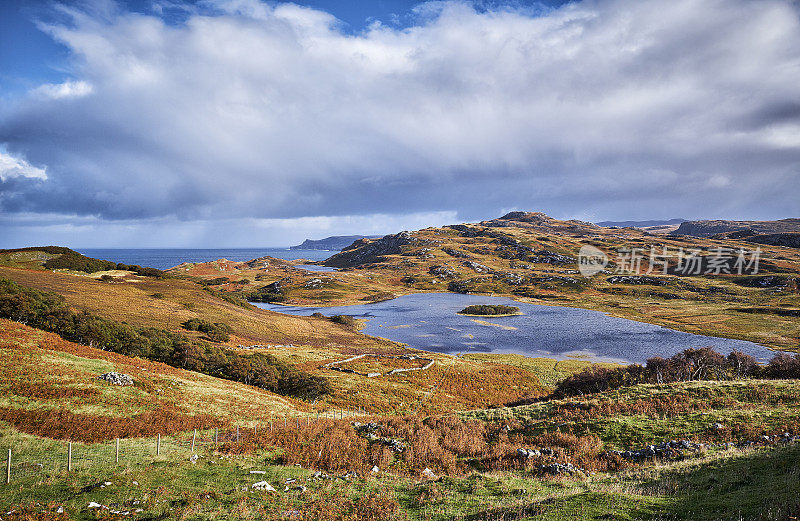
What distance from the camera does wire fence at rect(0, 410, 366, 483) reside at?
16.4 m

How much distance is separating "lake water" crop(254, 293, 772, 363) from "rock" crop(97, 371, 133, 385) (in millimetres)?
72781

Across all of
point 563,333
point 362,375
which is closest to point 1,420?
point 362,375

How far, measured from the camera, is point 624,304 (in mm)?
172750

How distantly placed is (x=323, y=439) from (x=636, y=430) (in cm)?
2105

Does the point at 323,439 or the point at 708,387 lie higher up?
the point at 708,387

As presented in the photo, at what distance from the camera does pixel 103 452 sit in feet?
64.5

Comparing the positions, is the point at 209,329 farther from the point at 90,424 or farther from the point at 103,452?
the point at 103,452

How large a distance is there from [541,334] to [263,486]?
11273cm

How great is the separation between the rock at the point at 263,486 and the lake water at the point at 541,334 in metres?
80.7

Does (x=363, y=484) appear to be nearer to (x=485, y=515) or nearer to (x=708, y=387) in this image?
(x=485, y=515)

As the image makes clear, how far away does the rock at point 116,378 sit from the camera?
30.7m

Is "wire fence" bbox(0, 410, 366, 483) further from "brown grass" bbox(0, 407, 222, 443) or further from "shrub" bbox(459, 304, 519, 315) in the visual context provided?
"shrub" bbox(459, 304, 519, 315)

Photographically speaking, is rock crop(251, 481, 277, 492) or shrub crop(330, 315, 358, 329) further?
shrub crop(330, 315, 358, 329)

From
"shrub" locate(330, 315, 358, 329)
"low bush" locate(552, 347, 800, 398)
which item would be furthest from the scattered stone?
"shrub" locate(330, 315, 358, 329)
